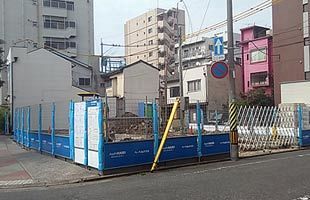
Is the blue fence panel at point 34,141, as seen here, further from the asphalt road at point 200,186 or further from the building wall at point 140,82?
the building wall at point 140,82

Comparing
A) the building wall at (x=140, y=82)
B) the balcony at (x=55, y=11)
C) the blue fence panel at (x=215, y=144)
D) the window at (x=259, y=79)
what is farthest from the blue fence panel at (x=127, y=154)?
the balcony at (x=55, y=11)

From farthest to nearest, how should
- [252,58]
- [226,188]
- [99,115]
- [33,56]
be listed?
[252,58], [33,56], [99,115], [226,188]

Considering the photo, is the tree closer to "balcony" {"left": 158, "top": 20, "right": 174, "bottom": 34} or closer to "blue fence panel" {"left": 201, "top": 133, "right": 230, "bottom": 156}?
"blue fence panel" {"left": 201, "top": 133, "right": 230, "bottom": 156}

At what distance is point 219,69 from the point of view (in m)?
14.2

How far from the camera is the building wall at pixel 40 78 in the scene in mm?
36812

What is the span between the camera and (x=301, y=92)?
29922mm

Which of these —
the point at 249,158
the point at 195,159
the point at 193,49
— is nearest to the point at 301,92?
the point at 249,158

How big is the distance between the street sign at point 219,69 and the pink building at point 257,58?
102 feet

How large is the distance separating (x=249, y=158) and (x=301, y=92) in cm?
1706

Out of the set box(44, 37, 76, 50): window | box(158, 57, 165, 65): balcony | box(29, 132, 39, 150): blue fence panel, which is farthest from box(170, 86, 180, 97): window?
box(29, 132, 39, 150): blue fence panel

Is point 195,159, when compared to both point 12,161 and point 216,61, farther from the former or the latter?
point 12,161

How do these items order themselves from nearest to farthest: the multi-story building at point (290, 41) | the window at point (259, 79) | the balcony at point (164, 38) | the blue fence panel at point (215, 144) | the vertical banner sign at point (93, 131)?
the vertical banner sign at point (93, 131) < the blue fence panel at point (215, 144) < the multi-story building at point (290, 41) < the window at point (259, 79) < the balcony at point (164, 38)

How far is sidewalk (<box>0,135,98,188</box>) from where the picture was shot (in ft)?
36.3

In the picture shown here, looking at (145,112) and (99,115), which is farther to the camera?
(145,112)
